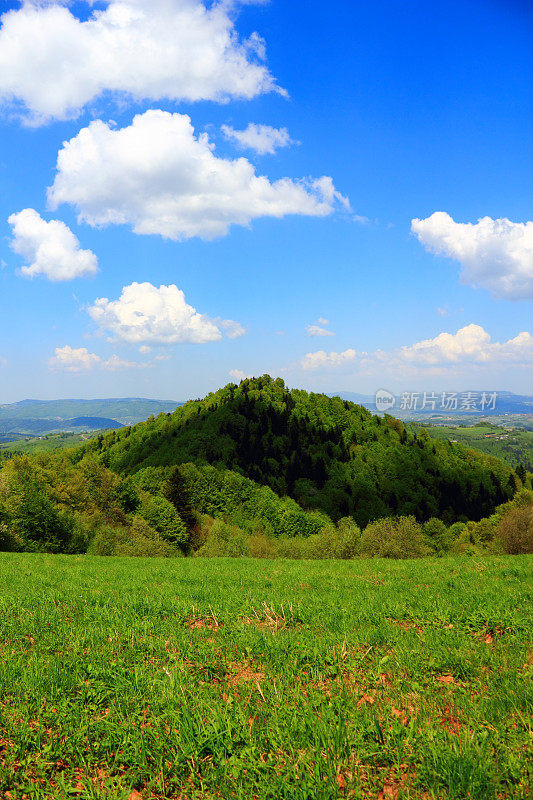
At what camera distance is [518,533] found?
47594mm

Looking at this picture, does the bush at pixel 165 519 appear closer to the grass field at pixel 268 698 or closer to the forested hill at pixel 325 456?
the forested hill at pixel 325 456

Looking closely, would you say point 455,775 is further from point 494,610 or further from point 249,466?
point 249,466

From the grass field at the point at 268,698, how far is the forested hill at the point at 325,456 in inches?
4324

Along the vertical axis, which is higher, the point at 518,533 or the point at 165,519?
the point at 518,533

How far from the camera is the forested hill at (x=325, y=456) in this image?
125812 mm

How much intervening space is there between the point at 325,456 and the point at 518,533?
96336mm

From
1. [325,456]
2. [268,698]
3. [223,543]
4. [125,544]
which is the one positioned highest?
[268,698]

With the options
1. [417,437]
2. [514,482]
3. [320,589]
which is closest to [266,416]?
[417,437]

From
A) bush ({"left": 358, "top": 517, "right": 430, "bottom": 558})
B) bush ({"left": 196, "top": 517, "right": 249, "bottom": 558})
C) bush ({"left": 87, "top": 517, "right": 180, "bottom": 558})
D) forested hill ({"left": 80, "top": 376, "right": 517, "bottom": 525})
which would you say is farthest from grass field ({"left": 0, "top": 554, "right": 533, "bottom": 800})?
forested hill ({"left": 80, "top": 376, "right": 517, "bottom": 525})

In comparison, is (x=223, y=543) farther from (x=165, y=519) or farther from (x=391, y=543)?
(x=391, y=543)

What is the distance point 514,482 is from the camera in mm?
133750

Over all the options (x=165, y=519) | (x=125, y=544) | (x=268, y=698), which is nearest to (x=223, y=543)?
(x=165, y=519)

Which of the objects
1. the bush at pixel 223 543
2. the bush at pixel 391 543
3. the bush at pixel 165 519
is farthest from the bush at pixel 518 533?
the bush at pixel 165 519

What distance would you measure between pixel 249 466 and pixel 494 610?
12651cm
